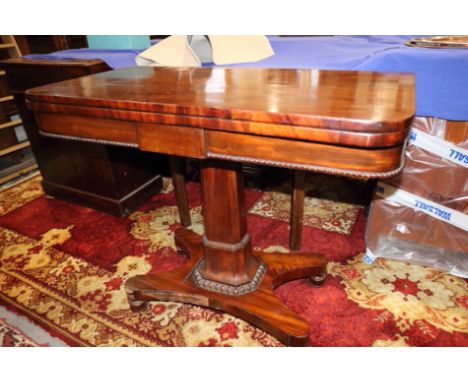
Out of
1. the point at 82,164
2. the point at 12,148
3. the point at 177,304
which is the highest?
the point at 82,164

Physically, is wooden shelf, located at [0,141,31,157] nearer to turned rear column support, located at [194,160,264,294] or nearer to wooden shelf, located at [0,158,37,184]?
wooden shelf, located at [0,158,37,184]

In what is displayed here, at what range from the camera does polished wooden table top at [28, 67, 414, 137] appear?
0.65 meters

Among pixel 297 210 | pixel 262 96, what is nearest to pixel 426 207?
pixel 297 210

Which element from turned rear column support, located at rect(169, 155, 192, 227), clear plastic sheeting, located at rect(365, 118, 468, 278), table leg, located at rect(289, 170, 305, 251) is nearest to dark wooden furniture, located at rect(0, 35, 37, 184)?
turned rear column support, located at rect(169, 155, 192, 227)

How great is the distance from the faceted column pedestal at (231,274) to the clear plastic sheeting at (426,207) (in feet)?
1.13

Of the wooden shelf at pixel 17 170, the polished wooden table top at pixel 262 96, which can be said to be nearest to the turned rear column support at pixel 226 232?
the polished wooden table top at pixel 262 96

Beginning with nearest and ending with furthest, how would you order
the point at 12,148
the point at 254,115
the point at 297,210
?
the point at 254,115 → the point at 297,210 → the point at 12,148

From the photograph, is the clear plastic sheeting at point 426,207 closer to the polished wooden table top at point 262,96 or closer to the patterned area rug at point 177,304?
the patterned area rug at point 177,304

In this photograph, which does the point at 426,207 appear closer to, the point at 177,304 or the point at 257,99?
the point at 257,99

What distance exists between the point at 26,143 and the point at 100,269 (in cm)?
167

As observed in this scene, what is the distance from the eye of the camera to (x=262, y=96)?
31.6 inches

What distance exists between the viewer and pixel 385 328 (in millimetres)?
1198

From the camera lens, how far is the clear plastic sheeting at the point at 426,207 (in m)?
1.25

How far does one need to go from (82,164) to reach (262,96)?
1418 mm
